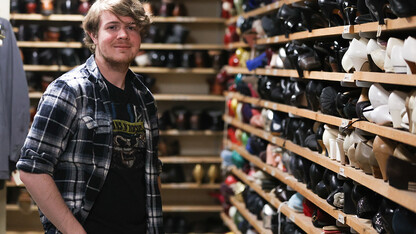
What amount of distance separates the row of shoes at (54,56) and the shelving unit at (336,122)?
2138mm

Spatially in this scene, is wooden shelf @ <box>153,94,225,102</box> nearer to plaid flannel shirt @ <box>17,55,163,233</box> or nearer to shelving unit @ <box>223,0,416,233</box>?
shelving unit @ <box>223,0,416,233</box>

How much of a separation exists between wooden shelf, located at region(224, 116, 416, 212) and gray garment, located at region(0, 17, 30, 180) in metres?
1.80

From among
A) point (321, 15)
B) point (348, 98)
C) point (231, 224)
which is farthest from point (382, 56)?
point (231, 224)

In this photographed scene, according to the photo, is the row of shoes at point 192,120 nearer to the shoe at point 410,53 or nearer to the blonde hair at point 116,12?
the blonde hair at point 116,12

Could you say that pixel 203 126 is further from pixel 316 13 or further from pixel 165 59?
pixel 316 13

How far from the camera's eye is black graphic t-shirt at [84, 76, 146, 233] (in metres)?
2.71

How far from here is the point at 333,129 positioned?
12.1ft

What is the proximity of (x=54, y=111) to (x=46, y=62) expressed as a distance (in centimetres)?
466

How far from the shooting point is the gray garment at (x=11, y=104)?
4.34m

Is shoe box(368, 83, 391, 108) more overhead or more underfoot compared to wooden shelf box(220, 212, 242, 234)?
more overhead

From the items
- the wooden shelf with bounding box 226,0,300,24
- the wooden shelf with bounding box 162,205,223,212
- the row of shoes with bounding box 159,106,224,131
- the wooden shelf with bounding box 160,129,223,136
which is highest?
the wooden shelf with bounding box 226,0,300,24

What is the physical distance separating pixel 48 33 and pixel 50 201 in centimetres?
489

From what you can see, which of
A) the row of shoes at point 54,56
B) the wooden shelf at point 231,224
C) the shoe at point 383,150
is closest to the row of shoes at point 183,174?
the wooden shelf at point 231,224

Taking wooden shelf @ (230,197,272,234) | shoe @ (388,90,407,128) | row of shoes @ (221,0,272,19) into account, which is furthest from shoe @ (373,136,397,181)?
row of shoes @ (221,0,272,19)
